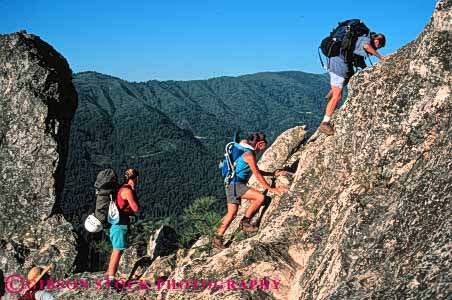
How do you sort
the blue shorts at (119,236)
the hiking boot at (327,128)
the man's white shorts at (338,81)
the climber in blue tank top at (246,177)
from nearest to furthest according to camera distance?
the climber in blue tank top at (246,177) → the blue shorts at (119,236) → the hiking boot at (327,128) → the man's white shorts at (338,81)

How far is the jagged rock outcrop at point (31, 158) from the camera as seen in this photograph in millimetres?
21047

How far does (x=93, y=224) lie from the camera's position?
595 inches

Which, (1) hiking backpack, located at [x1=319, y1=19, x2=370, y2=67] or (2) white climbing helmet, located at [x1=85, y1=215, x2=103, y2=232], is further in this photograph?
(2) white climbing helmet, located at [x1=85, y1=215, x2=103, y2=232]

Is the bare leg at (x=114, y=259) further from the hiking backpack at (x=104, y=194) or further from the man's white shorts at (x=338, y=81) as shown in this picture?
the man's white shorts at (x=338, y=81)

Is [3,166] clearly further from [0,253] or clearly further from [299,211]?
[299,211]

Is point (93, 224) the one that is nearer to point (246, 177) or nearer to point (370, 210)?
point (246, 177)

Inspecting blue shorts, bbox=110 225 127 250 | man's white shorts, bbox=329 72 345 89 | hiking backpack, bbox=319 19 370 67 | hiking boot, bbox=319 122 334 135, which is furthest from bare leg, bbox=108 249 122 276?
hiking backpack, bbox=319 19 370 67

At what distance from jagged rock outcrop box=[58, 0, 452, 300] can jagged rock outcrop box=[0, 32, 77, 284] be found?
760 cm

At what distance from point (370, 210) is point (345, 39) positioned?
23.0ft

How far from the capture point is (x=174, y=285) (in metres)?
13.1

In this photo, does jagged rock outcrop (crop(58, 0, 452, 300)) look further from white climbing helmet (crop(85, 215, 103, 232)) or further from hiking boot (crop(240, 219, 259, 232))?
white climbing helmet (crop(85, 215, 103, 232))

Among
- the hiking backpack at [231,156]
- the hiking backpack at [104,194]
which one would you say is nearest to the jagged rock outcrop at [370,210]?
the hiking backpack at [231,156]

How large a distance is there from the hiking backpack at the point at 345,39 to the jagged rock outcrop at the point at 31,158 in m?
13.6

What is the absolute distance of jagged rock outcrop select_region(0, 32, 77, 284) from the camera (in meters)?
21.0
